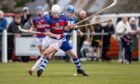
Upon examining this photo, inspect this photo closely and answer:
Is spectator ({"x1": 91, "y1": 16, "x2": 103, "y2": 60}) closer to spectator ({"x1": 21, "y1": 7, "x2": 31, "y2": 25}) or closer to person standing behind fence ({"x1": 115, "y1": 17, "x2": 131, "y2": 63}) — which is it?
person standing behind fence ({"x1": 115, "y1": 17, "x2": 131, "y2": 63})

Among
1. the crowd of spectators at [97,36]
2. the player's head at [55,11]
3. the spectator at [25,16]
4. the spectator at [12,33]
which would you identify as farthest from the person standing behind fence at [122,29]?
the player's head at [55,11]

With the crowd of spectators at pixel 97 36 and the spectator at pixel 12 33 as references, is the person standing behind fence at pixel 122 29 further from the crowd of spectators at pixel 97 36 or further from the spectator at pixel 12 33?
the spectator at pixel 12 33

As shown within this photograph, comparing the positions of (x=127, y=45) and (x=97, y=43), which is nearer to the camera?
(x=127, y=45)

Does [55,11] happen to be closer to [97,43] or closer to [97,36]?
[97,43]

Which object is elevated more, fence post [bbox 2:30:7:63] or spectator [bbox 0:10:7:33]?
spectator [bbox 0:10:7:33]

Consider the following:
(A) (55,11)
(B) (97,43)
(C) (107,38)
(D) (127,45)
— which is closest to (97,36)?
(B) (97,43)

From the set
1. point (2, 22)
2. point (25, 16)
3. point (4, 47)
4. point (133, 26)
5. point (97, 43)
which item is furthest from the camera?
point (97, 43)

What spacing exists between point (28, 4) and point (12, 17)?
14664mm

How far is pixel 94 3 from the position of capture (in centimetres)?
4994

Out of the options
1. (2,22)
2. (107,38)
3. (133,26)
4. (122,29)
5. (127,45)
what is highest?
(2,22)

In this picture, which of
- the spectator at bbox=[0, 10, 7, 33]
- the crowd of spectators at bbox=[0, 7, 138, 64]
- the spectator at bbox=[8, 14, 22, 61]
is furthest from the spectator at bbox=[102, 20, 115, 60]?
the spectator at bbox=[0, 10, 7, 33]

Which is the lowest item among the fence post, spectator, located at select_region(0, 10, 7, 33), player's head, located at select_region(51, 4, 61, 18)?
the fence post

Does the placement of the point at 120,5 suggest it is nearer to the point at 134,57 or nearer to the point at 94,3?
the point at 94,3

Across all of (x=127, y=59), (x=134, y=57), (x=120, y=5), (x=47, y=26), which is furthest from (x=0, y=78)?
Answer: (x=120, y=5)
